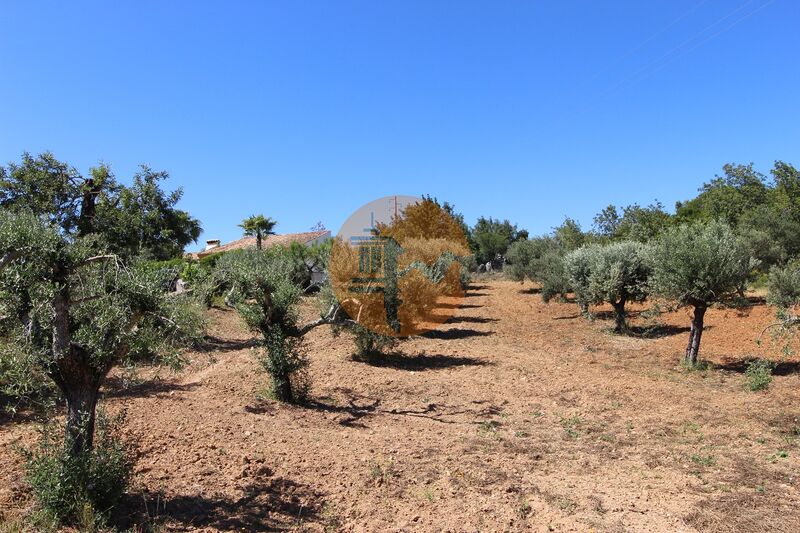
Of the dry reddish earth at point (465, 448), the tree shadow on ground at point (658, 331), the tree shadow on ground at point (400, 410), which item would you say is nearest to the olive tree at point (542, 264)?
the tree shadow on ground at point (658, 331)

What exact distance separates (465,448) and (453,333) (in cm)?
1024

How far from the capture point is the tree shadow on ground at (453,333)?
16.5 meters

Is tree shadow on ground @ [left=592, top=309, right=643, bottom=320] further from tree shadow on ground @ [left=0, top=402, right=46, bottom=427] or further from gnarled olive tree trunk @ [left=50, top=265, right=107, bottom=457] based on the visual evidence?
gnarled olive tree trunk @ [left=50, top=265, right=107, bottom=457]

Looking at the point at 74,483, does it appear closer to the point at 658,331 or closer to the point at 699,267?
the point at 699,267

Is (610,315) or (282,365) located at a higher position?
(282,365)

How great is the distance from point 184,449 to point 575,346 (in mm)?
11609

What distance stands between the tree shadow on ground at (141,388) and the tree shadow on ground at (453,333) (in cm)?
832

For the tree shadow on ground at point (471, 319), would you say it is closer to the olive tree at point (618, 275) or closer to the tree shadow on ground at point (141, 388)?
the olive tree at point (618, 275)

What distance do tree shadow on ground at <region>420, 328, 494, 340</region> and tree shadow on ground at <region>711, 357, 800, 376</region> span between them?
6782mm

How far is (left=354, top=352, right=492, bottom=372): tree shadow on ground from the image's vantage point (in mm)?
12469

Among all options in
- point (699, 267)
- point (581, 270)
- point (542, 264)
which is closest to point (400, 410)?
point (699, 267)

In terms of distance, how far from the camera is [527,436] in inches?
299

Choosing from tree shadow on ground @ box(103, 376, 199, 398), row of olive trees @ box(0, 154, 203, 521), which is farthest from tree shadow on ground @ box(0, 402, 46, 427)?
row of olive trees @ box(0, 154, 203, 521)

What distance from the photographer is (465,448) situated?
707 centimetres
